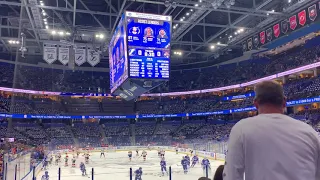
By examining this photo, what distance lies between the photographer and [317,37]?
113 ft

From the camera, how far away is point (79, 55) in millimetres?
22094

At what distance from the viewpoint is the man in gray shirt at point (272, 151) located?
166cm

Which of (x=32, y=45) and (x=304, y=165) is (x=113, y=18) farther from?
(x=304, y=165)

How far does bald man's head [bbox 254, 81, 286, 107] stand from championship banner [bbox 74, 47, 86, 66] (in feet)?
69.5

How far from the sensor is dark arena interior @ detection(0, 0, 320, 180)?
14664 mm

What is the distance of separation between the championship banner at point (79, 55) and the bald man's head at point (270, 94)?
834 inches

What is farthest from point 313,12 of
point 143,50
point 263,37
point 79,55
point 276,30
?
point 79,55

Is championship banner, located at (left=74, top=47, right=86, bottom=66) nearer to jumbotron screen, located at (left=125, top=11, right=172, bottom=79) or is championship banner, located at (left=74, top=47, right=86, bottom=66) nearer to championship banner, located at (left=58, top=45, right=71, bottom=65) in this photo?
championship banner, located at (left=58, top=45, right=71, bottom=65)

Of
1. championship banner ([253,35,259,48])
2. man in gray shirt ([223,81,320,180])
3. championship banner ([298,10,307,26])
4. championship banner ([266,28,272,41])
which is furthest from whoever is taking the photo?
championship banner ([253,35,259,48])

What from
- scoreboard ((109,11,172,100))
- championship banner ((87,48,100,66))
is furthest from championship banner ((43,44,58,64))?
scoreboard ((109,11,172,100))

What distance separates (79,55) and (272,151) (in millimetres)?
21718

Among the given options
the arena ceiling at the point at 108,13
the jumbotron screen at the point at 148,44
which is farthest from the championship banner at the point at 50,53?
the jumbotron screen at the point at 148,44

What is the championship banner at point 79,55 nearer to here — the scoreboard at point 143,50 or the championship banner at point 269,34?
the scoreboard at point 143,50

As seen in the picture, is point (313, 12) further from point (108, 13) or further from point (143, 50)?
point (108, 13)
